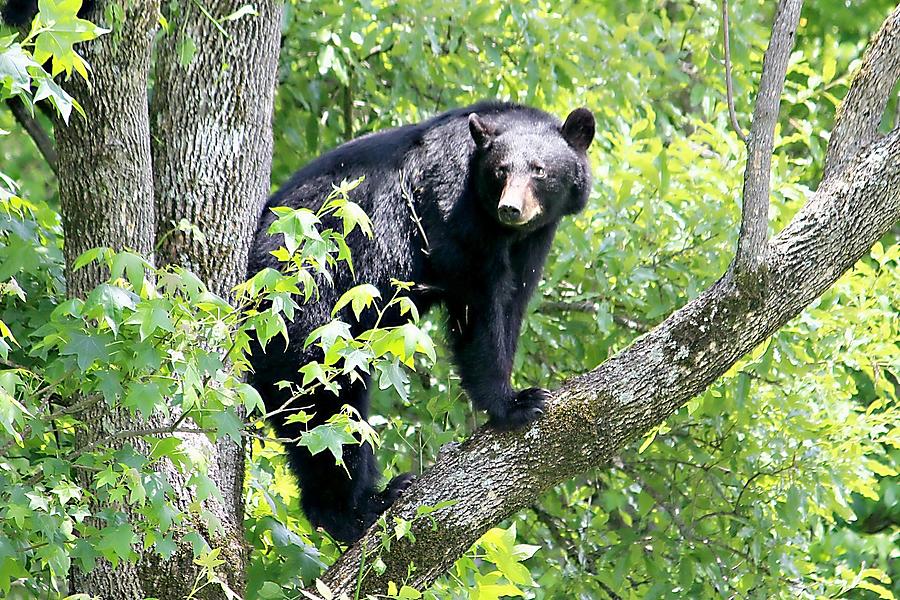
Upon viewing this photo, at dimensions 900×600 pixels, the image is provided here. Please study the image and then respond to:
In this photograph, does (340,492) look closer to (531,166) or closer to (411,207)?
(411,207)

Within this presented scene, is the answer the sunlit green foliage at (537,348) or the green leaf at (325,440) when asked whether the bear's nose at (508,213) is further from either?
the green leaf at (325,440)

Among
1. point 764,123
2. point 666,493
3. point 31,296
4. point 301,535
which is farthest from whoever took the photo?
point 666,493

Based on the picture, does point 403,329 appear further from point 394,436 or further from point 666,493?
point 666,493

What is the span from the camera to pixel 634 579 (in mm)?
5949

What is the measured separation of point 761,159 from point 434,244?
5.33ft

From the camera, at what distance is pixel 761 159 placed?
12.4ft

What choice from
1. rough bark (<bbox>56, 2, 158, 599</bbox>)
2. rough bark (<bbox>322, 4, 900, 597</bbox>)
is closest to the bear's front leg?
rough bark (<bbox>322, 4, 900, 597</bbox>)

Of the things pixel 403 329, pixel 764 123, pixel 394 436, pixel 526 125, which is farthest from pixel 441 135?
pixel 403 329

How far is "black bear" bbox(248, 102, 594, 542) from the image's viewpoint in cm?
485

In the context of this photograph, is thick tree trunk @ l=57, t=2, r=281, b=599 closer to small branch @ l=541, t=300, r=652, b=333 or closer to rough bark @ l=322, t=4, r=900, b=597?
rough bark @ l=322, t=4, r=900, b=597

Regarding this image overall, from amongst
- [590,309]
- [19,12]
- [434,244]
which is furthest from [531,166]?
[19,12]

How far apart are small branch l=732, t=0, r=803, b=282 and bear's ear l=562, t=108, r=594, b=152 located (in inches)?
65.1

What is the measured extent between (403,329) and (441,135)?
2.26 m

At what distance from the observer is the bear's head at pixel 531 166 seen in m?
4.95
